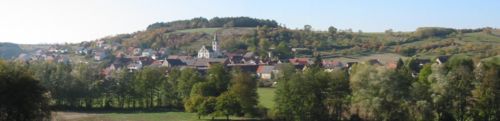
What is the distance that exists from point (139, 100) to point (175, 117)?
12014 millimetres

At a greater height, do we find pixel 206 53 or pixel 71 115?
pixel 206 53

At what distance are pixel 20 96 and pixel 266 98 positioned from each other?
155 ft

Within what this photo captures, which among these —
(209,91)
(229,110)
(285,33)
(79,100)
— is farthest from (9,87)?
(285,33)

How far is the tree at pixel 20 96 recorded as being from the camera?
35.5 metres

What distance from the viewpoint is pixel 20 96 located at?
35.7 m

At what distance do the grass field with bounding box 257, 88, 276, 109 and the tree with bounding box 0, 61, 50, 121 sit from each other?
111ft

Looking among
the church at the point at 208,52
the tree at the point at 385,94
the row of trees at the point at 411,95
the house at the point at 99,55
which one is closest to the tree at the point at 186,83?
the row of trees at the point at 411,95

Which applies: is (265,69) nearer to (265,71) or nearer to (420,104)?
(265,71)

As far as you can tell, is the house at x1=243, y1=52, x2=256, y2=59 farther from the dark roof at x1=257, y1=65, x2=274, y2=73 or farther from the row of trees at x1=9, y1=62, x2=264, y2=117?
the row of trees at x1=9, y1=62, x2=264, y2=117

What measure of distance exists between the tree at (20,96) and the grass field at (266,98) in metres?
33.7

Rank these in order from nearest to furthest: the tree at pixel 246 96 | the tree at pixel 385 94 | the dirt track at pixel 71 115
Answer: the tree at pixel 385 94 < the tree at pixel 246 96 < the dirt track at pixel 71 115

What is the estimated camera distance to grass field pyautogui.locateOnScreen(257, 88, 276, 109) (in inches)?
2805

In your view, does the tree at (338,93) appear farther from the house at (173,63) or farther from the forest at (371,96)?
the house at (173,63)

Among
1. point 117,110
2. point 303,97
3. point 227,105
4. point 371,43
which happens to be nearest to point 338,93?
point 303,97
